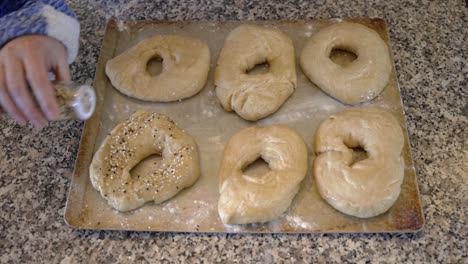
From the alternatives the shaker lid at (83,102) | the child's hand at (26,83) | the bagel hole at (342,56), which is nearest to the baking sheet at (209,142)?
the bagel hole at (342,56)

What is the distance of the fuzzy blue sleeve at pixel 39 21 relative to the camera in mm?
962

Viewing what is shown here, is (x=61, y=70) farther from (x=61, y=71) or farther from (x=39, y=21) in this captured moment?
(x=39, y=21)

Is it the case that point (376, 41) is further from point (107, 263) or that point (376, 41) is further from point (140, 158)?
point (107, 263)

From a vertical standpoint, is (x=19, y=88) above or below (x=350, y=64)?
above

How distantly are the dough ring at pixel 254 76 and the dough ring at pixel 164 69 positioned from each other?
62 mm

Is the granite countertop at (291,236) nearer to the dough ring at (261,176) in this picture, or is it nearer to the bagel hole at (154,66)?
the dough ring at (261,176)

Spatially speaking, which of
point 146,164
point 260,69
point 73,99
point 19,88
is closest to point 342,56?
point 260,69

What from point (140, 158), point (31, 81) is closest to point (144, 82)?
point (140, 158)

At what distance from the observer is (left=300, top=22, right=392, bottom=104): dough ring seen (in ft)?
4.04

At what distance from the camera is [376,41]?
1.30 m

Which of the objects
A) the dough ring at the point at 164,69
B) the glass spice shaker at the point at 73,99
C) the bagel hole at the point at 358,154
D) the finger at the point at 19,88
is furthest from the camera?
the dough ring at the point at 164,69

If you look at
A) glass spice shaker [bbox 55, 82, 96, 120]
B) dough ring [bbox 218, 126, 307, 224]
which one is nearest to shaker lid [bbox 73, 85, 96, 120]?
glass spice shaker [bbox 55, 82, 96, 120]

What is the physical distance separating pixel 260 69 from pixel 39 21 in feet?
1.99

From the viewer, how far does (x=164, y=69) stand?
130 centimetres
